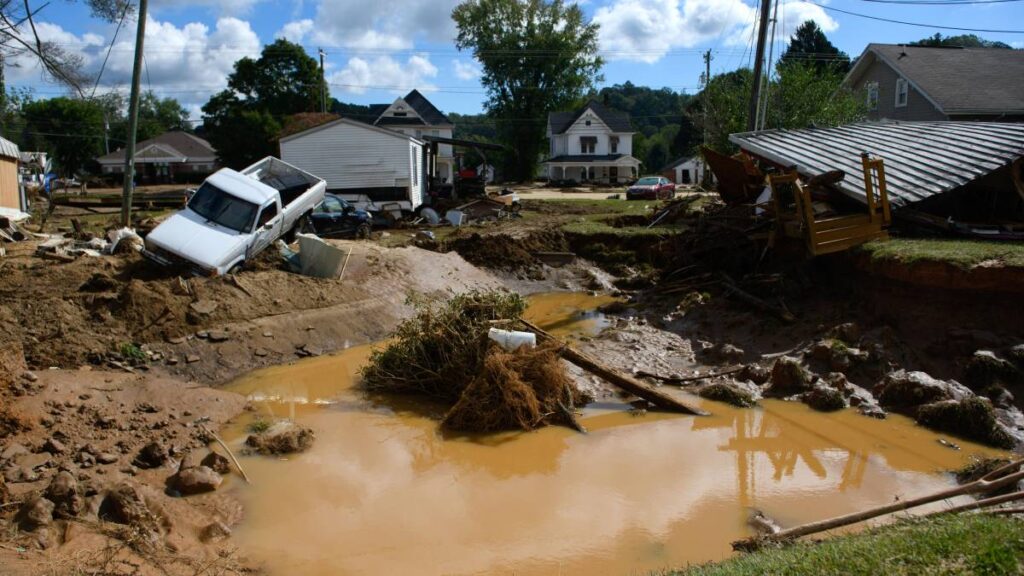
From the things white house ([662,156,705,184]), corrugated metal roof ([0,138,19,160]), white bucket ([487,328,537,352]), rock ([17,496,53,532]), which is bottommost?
rock ([17,496,53,532])

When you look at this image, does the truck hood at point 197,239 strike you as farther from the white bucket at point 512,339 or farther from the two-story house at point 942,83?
the two-story house at point 942,83

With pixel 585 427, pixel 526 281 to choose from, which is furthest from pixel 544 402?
pixel 526 281

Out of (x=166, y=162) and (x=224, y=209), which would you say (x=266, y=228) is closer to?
(x=224, y=209)

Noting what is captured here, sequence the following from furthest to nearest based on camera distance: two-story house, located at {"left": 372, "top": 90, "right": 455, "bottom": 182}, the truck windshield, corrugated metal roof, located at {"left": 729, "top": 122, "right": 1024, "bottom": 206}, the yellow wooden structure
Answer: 1. two-story house, located at {"left": 372, "top": 90, "right": 455, "bottom": 182}
2. the truck windshield
3. corrugated metal roof, located at {"left": 729, "top": 122, "right": 1024, "bottom": 206}
4. the yellow wooden structure

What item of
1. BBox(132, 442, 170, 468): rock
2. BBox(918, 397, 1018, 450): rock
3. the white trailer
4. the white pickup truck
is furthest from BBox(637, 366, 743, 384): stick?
the white trailer

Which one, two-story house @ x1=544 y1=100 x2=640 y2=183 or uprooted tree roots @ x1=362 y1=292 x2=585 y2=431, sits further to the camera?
two-story house @ x1=544 y1=100 x2=640 y2=183

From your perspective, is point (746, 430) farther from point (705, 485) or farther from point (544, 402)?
point (544, 402)

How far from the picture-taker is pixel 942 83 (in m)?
34.1

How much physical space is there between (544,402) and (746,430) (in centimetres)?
271

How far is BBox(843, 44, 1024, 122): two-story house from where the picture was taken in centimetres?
3222

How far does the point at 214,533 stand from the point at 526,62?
215 feet

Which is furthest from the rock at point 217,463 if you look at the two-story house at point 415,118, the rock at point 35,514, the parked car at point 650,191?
the two-story house at point 415,118

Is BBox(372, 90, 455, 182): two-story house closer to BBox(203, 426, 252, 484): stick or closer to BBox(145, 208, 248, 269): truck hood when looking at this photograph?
BBox(145, 208, 248, 269): truck hood

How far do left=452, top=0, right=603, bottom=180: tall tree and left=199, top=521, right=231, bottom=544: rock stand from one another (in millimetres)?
63284
